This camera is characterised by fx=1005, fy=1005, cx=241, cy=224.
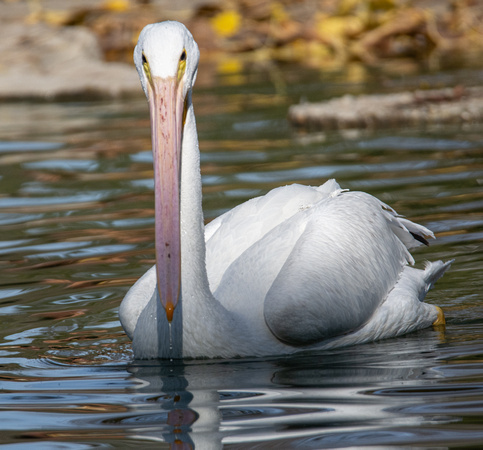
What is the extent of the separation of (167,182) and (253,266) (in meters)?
0.79

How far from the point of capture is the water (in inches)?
108

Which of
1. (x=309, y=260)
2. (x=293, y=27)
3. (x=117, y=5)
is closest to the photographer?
(x=309, y=260)

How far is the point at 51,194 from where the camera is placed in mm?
7039

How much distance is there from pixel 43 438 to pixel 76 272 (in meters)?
2.29

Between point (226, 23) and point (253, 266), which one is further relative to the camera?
point (226, 23)

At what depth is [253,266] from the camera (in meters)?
3.88

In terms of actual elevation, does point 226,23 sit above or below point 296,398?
above

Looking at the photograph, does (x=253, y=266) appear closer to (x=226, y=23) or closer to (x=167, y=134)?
(x=167, y=134)

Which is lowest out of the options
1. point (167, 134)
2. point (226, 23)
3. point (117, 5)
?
point (167, 134)

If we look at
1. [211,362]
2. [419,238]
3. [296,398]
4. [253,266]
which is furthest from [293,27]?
[296,398]

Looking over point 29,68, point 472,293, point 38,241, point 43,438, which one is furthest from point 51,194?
point 29,68

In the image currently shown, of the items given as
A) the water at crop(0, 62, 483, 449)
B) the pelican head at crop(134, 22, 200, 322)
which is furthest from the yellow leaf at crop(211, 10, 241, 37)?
the pelican head at crop(134, 22, 200, 322)

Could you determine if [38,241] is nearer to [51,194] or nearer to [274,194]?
[51,194]

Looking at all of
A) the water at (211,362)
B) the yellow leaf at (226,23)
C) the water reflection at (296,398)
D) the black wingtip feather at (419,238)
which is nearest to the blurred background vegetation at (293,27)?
the yellow leaf at (226,23)
